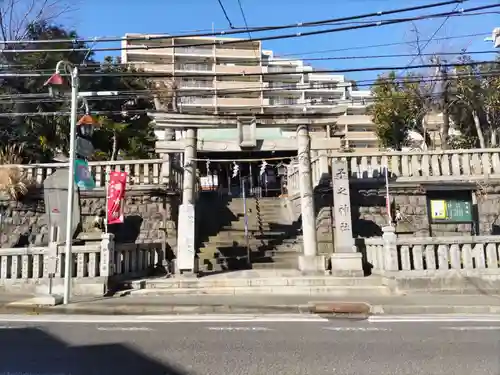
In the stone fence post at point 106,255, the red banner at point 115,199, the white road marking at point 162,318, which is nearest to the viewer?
the white road marking at point 162,318

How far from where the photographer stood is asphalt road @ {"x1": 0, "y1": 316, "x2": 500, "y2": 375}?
5.08 m

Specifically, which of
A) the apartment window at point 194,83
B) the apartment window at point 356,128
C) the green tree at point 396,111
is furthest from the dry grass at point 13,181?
the apartment window at point 356,128

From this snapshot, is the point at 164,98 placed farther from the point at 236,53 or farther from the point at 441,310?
the point at 236,53

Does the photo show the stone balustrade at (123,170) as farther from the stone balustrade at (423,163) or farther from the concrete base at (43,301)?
the concrete base at (43,301)

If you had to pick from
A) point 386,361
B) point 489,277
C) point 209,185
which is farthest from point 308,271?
point 209,185

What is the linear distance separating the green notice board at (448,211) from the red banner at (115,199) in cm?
1072

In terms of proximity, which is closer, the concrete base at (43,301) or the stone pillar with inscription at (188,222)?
the concrete base at (43,301)

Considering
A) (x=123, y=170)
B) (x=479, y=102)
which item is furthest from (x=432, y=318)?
(x=479, y=102)

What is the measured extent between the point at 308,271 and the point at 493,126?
653 inches

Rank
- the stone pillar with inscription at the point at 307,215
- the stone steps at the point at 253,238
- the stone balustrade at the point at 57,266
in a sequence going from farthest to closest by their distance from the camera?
the stone steps at the point at 253,238 < the stone pillar with inscription at the point at 307,215 < the stone balustrade at the point at 57,266

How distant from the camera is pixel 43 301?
9.64 m

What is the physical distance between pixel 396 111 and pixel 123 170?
55.2ft

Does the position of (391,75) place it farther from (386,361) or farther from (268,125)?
(386,361)

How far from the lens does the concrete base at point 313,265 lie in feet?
40.1
